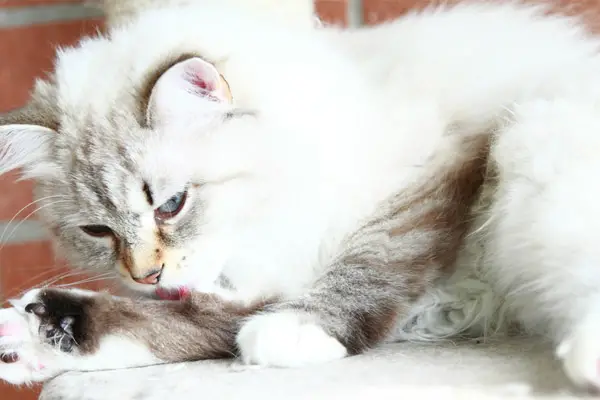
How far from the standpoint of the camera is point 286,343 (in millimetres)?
873

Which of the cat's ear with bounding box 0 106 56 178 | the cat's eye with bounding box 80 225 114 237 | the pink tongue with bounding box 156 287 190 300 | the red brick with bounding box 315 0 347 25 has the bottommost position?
the pink tongue with bounding box 156 287 190 300

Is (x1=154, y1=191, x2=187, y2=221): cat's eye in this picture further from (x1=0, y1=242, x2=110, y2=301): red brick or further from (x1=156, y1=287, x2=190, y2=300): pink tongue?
(x1=0, y1=242, x2=110, y2=301): red brick

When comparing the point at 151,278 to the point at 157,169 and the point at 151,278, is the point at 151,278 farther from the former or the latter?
the point at 157,169

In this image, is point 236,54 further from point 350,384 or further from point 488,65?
point 350,384

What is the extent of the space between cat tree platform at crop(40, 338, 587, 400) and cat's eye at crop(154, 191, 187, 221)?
22cm

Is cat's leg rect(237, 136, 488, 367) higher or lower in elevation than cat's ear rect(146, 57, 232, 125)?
lower

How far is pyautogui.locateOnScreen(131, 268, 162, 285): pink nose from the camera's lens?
0.97 meters

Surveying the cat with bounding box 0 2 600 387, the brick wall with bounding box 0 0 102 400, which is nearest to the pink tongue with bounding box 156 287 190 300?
the cat with bounding box 0 2 600 387

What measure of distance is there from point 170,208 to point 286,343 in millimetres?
268

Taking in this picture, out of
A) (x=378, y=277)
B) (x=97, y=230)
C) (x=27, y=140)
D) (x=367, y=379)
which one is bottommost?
(x=367, y=379)

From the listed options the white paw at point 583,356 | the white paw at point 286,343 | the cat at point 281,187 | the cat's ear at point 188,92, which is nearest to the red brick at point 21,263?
the cat at point 281,187

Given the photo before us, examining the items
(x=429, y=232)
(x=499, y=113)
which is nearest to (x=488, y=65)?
(x=499, y=113)

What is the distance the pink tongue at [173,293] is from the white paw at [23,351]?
186 millimetres

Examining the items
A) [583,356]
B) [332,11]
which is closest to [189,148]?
[583,356]
